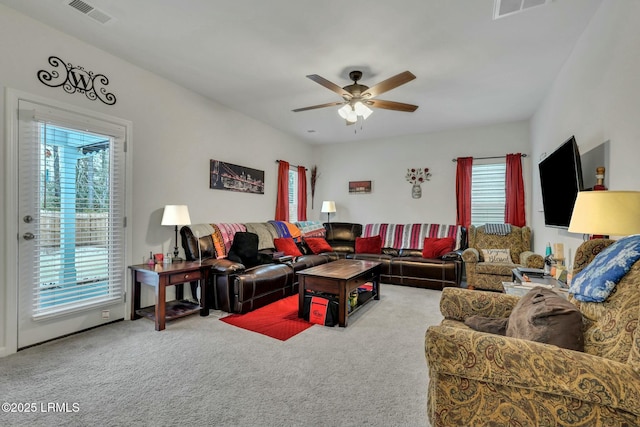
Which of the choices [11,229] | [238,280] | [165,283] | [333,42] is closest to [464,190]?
[333,42]

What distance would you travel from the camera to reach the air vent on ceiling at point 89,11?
93.6 inches

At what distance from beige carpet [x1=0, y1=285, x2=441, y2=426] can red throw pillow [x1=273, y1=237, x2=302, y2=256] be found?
1972 millimetres

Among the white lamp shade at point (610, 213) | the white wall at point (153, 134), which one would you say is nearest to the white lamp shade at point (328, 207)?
the white wall at point (153, 134)

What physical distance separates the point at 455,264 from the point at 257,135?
387cm

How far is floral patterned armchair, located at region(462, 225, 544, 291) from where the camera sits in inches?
173

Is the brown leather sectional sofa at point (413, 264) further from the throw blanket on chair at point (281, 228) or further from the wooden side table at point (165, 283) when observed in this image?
the wooden side table at point (165, 283)

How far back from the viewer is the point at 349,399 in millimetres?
1924

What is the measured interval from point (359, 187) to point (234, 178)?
282 cm

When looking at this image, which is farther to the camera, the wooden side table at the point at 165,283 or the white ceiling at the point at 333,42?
the wooden side table at the point at 165,283

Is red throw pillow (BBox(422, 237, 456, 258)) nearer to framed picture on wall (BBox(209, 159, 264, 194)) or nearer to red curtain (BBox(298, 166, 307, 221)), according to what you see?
red curtain (BBox(298, 166, 307, 221))

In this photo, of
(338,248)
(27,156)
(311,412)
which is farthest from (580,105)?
(27,156)

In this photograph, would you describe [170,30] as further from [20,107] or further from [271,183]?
[271,183]

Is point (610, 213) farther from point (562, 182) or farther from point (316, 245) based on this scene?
point (316, 245)

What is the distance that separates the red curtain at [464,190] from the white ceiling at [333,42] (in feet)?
4.56
